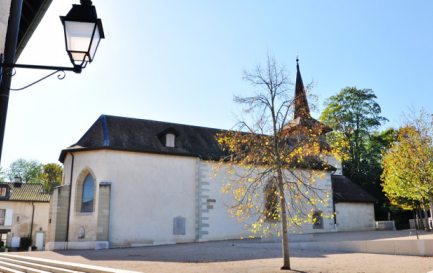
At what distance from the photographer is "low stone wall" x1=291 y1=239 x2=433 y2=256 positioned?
44.3ft

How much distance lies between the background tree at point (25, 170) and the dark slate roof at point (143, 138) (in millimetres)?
48521

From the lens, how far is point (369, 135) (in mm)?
44688

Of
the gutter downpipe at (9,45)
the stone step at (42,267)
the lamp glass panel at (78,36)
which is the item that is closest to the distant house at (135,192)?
the stone step at (42,267)

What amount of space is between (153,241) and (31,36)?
20.5 metres

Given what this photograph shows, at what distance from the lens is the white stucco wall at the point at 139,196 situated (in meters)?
23.8

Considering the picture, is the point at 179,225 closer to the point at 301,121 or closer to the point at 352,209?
the point at 301,121

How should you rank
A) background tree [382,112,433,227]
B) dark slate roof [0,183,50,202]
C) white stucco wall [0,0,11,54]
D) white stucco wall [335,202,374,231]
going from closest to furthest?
1. white stucco wall [0,0,11,54]
2. background tree [382,112,433,227]
3. white stucco wall [335,202,374,231]
4. dark slate roof [0,183,50,202]

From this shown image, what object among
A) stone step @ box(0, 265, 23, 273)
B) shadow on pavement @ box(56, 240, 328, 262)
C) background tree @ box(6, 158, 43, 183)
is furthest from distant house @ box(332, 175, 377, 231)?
background tree @ box(6, 158, 43, 183)

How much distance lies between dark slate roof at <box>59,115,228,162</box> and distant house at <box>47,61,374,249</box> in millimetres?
67

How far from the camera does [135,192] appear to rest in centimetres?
2466

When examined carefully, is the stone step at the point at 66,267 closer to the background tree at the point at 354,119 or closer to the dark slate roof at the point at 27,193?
the dark slate roof at the point at 27,193

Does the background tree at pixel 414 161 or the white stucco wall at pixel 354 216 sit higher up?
the background tree at pixel 414 161

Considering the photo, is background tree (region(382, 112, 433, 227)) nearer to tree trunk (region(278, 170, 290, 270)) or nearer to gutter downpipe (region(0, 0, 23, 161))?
tree trunk (region(278, 170, 290, 270))

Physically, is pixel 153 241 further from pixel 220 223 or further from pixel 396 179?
pixel 396 179
